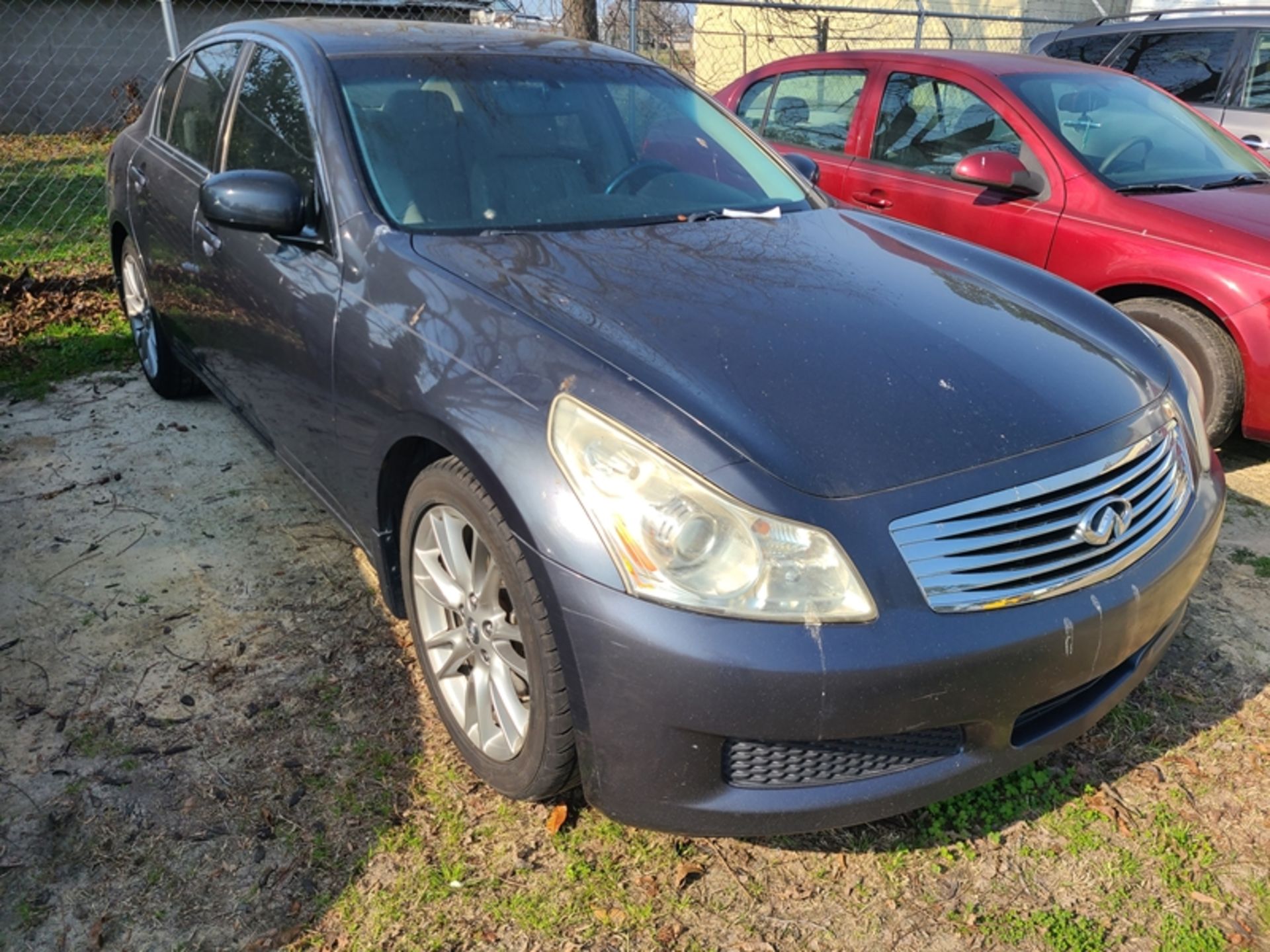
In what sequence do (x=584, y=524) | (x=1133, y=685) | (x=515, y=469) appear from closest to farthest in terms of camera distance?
(x=584, y=524), (x=515, y=469), (x=1133, y=685)

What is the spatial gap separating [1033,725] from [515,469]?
1.23 metres

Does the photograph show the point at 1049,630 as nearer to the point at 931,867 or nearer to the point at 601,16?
the point at 931,867

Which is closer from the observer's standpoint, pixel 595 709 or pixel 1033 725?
pixel 595 709

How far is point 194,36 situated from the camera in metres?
16.4

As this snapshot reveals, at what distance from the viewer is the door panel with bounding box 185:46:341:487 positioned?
2748mm

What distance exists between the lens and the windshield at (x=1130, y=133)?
4555 mm

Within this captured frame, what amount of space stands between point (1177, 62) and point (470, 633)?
7072mm

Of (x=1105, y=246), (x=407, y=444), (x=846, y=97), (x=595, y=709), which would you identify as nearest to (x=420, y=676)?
(x=407, y=444)

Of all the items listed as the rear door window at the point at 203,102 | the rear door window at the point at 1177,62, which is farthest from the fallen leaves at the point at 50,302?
the rear door window at the point at 1177,62

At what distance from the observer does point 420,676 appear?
2820 millimetres

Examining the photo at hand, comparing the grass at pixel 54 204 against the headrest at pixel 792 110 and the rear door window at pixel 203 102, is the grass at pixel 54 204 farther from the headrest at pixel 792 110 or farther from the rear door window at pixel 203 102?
the headrest at pixel 792 110

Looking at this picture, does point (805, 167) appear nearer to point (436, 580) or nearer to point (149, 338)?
point (436, 580)

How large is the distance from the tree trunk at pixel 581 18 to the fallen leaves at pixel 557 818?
6.93 m

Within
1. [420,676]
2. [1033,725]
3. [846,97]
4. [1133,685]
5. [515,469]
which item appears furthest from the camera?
[846,97]
